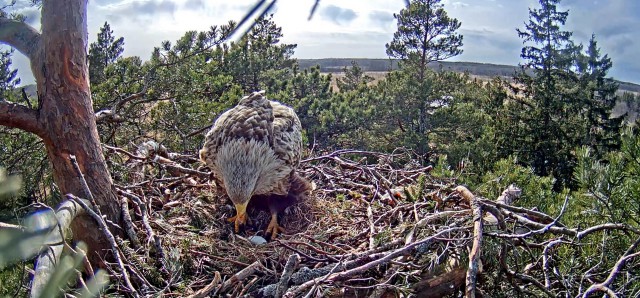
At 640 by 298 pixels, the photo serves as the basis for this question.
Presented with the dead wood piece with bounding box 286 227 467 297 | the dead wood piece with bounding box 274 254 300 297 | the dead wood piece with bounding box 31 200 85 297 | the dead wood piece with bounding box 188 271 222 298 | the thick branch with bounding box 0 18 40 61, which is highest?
the thick branch with bounding box 0 18 40 61

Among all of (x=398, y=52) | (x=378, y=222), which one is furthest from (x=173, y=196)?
(x=398, y=52)

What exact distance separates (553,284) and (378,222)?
1358mm

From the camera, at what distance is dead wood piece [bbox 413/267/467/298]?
2779mm

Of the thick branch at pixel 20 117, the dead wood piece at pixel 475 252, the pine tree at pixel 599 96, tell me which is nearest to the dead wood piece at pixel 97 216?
→ the thick branch at pixel 20 117

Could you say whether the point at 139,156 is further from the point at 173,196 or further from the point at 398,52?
the point at 398,52

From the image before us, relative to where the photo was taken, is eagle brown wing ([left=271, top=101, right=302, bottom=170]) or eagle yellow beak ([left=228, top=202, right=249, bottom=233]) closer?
eagle yellow beak ([left=228, top=202, right=249, bottom=233])

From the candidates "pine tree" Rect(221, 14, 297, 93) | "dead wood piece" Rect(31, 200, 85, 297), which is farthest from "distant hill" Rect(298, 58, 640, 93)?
"dead wood piece" Rect(31, 200, 85, 297)

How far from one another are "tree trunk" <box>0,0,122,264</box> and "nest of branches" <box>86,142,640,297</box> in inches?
16.7

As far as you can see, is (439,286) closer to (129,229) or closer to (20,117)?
(129,229)

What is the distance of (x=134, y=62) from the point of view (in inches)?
284

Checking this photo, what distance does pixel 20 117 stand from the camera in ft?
9.71

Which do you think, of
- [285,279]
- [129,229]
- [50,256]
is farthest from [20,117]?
[285,279]

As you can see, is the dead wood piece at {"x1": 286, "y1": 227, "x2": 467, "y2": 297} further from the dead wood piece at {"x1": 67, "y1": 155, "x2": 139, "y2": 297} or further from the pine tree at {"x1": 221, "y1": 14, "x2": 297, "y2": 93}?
the pine tree at {"x1": 221, "y1": 14, "x2": 297, "y2": 93}

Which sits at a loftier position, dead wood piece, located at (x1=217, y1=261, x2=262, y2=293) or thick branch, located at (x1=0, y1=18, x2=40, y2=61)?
thick branch, located at (x1=0, y1=18, x2=40, y2=61)
